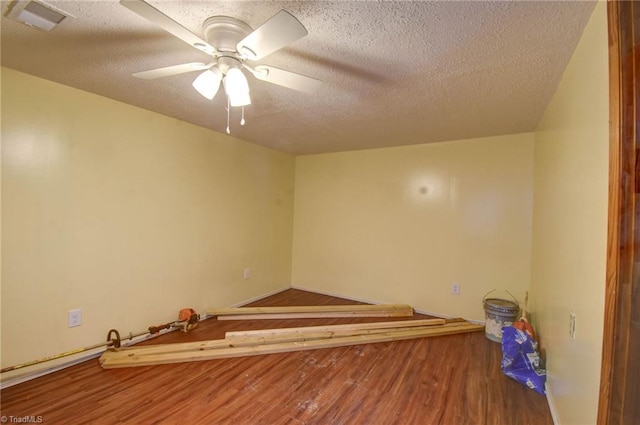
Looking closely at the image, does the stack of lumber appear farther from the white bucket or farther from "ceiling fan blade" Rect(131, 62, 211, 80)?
"ceiling fan blade" Rect(131, 62, 211, 80)

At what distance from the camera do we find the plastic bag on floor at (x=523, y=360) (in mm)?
1885

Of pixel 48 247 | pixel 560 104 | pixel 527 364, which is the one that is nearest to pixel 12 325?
pixel 48 247

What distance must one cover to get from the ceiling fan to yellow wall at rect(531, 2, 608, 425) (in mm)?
1222

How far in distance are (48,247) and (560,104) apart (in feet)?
11.8

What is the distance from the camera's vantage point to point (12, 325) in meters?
1.78

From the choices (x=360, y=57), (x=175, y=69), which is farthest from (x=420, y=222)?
(x=175, y=69)

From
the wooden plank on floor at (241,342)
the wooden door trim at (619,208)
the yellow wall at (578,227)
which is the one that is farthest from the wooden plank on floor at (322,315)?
the wooden door trim at (619,208)

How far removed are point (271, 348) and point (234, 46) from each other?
2.25m

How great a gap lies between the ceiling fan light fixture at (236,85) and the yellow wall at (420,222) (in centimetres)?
253

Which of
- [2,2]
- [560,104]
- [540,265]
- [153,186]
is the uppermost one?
[2,2]

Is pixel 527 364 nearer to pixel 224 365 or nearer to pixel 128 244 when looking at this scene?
pixel 224 365

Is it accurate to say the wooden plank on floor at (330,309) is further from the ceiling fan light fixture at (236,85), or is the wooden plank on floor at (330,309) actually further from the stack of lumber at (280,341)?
the ceiling fan light fixture at (236,85)

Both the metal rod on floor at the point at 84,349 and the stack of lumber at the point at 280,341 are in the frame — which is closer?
the metal rod on floor at the point at 84,349

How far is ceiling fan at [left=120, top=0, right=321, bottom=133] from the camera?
97 cm
